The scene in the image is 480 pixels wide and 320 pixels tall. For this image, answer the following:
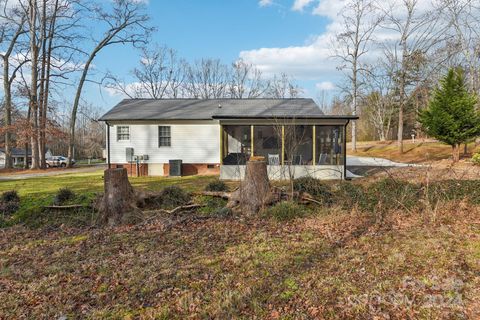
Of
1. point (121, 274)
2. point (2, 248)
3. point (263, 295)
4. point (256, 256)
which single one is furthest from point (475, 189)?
point (2, 248)

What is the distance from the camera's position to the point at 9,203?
26.9 feet

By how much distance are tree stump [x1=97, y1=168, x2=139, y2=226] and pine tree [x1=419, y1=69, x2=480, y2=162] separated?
17283mm

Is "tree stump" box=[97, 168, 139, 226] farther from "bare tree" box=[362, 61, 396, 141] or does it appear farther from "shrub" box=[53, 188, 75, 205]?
"bare tree" box=[362, 61, 396, 141]

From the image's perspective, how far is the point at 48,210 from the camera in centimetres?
748

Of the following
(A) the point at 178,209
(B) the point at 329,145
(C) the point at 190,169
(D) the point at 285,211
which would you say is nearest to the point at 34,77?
(C) the point at 190,169

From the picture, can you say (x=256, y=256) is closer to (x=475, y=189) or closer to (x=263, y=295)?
(x=263, y=295)

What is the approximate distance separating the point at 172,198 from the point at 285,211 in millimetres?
3043

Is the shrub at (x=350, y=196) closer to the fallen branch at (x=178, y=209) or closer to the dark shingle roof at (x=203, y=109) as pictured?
the fallen branch at (x=178, y=209)

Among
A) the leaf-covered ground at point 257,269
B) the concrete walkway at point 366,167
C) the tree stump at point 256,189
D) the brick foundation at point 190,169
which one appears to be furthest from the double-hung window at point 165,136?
the leaf-covered ground at point 257,269

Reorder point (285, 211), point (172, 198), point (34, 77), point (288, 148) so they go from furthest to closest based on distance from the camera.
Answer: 1. point (34, 77)
2. point (288, 148)
3. point (172, 198)
4. point (285, 211)

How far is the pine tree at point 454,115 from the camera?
663 inches

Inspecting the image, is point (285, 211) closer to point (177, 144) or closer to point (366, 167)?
point (177, 144)

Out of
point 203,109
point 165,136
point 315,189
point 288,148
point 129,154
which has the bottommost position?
point 315,189

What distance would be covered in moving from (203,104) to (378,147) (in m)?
22.9
